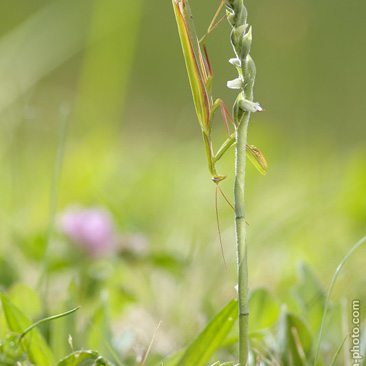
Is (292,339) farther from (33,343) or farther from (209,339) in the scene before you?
(33,343)

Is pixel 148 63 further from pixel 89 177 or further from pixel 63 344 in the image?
pixel 63 344

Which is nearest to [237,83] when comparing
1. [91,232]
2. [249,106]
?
[249,106]

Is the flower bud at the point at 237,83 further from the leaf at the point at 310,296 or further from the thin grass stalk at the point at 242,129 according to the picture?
the leaf at the point at 310,296

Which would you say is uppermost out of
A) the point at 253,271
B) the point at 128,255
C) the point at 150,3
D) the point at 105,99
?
the point at 150,3

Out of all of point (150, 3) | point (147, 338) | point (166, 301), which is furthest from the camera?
point (150, 3)

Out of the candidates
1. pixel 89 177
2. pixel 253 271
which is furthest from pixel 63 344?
pixel 89 177

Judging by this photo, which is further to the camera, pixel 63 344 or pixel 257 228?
pixel 257 228
